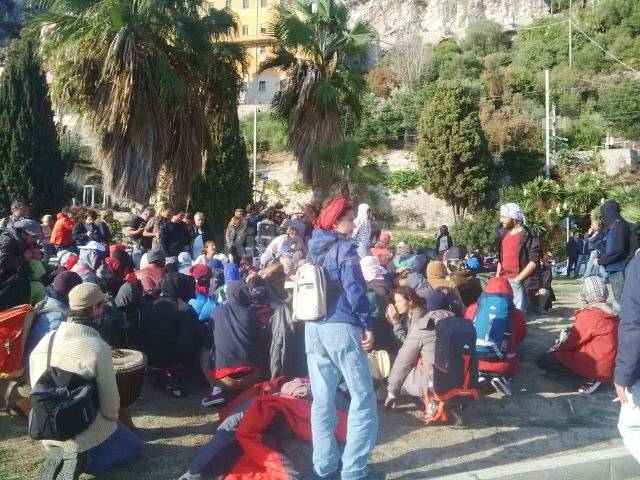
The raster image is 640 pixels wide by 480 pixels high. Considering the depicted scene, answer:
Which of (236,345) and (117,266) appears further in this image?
(117,266)

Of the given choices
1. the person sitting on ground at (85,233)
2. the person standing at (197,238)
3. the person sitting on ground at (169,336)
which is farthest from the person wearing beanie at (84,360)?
the person sitting on ground at (85,233)

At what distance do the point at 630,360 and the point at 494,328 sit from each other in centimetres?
229

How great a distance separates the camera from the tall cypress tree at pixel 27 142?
2192cm

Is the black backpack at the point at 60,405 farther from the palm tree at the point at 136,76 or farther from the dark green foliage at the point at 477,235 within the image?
the dark green foliage at the point at 477,235

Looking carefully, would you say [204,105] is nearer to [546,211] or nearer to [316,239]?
[316,239]

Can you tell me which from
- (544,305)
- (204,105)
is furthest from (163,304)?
(204,105)

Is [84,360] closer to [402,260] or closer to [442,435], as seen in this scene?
[442,435]

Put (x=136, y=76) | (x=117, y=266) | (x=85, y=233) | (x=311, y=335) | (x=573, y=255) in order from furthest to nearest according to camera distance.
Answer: (x=573, y=255) < (x=136, y=76) < (x=85, y=233) < (x=117, y=266) < (x=311, y=335)

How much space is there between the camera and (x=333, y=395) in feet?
12.9

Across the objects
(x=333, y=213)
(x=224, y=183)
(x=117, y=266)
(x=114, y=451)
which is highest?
(x=333, y=213)

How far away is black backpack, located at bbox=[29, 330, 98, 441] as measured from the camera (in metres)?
3.41

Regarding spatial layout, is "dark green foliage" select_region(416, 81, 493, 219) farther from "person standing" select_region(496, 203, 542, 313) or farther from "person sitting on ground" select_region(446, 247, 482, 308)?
"person sitting on ground" select_region(446, 247, 482, 308)

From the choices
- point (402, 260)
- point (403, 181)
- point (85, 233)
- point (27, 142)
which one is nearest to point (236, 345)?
point (402, 260)

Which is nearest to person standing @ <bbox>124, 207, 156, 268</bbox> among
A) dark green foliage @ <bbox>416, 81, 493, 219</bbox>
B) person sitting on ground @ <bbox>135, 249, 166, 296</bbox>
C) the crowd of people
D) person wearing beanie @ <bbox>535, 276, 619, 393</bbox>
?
the crowd of people
